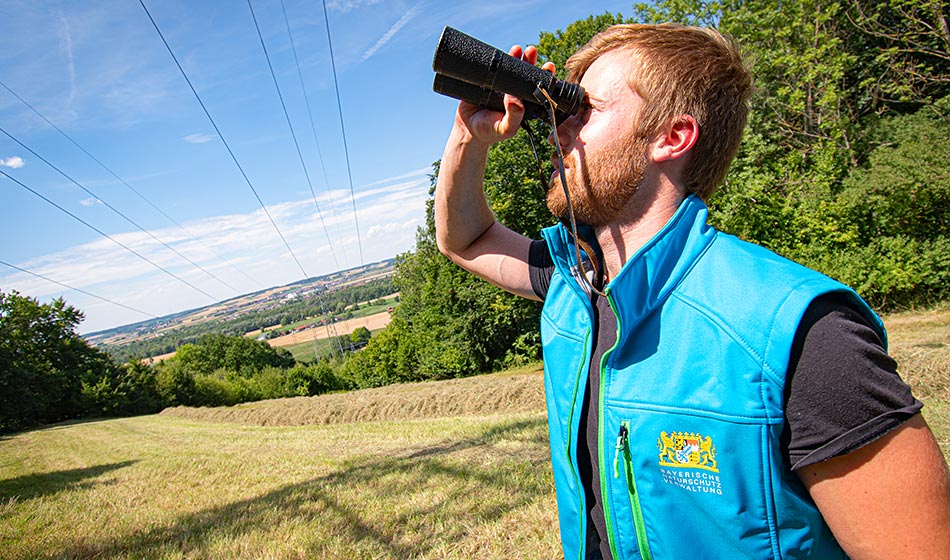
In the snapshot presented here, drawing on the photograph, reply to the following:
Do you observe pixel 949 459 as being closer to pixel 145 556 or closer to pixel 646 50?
pixel 646 50

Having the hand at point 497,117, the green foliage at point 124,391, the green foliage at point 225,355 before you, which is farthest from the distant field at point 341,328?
the hand at point 497,117

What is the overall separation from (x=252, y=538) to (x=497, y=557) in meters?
1.97

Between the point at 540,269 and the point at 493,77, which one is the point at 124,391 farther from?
the point at 493,77

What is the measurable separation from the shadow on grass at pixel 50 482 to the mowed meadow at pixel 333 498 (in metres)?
0.06

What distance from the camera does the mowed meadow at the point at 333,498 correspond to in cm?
343

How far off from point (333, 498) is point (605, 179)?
13.4ft

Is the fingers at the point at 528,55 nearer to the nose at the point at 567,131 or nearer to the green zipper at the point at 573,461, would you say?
the nose at the point at 567,131

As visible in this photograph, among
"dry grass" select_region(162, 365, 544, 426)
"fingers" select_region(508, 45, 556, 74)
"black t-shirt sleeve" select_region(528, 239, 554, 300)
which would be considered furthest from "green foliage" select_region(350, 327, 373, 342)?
"fingers" select_region(508, 45, 556, 74)

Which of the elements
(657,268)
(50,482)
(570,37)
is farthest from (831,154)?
(50,482)

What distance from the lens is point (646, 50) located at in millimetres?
1492

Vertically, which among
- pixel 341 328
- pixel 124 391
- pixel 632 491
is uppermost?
pixel 632 491

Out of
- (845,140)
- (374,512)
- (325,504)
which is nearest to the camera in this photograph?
(374,512)

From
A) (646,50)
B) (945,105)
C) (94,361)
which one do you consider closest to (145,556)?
(646,50)

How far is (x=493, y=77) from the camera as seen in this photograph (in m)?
1.51
